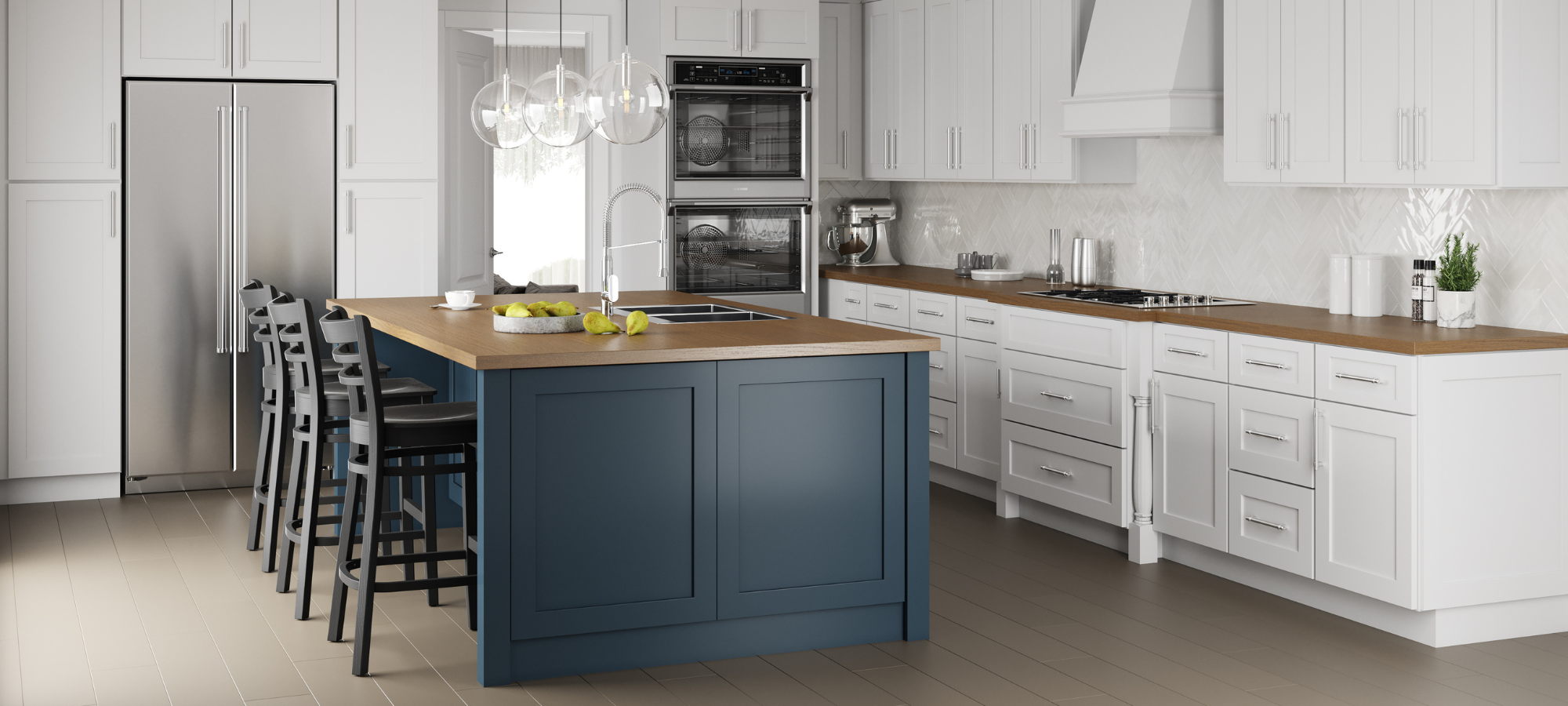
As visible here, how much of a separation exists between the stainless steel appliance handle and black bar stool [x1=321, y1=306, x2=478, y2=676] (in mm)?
2268

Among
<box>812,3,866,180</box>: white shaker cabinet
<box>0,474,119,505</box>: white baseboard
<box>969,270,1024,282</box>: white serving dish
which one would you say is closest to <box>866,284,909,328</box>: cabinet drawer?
<box>969,270,1024,282</box>: white serving dish

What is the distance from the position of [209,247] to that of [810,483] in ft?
11.3

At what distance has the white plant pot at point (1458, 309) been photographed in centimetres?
428

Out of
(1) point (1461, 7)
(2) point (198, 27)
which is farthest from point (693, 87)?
(1) point (1461, 7)

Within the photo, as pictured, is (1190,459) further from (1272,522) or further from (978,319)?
(978,319)

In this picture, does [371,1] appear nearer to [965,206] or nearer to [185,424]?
[185,424]

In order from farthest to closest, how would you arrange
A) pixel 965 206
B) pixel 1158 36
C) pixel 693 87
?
pixel 965 206
pixel 693 87
pixel 1158 36

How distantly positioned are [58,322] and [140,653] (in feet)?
8.38

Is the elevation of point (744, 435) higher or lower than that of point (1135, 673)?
higher

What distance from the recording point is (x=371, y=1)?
20.5 ft

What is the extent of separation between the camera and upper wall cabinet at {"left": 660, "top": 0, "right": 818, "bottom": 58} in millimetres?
6762

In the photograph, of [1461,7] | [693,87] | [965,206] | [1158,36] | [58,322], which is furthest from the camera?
[965,206]

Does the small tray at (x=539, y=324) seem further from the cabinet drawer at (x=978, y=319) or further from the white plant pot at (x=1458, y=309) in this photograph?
the white plant pot at (x=1458, y=309)

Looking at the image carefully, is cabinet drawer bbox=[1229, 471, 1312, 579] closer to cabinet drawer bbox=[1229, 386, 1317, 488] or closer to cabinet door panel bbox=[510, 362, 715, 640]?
cabinet drawer bbox=[1229, 386, 1317, 488]
